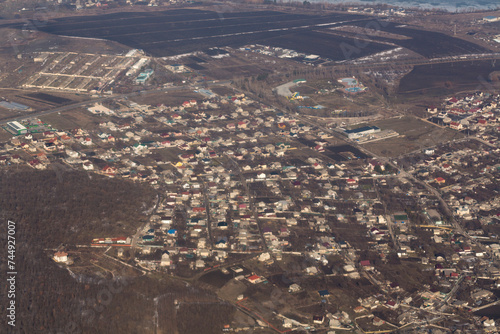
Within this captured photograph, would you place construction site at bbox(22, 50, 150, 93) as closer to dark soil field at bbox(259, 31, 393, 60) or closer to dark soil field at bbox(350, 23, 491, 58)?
dark soil field at bbox(259, 31, 393, 60)

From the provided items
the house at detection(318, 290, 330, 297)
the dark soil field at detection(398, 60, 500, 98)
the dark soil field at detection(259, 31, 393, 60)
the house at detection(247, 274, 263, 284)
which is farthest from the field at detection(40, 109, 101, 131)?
the dark soil field at detection(259, 31, 393, 60)

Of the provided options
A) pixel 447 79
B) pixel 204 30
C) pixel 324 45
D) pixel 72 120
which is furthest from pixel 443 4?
pixel 72 120

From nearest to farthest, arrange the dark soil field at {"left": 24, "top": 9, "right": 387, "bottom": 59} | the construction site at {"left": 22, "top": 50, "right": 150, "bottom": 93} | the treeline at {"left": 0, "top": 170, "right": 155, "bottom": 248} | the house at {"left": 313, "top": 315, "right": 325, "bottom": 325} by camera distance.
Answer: the house at {"left": 313, "top": 315, "right": 325, "bottom": 325} < the treeline at {"left": 0, "top": 170, "right": 155, "bottom": 248} < the construction site at {"left": 22, "top": 50, "right": 150, "bottom": 93} < the dark soil field at {"left": 24, "top": 9, "right": 387, "bottom": 59}

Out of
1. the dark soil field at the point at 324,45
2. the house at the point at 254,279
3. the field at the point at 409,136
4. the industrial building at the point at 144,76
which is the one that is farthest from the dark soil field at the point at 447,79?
the house at the point at 254,279

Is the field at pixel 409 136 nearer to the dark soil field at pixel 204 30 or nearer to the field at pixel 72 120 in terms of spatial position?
the field at pixel 72 120

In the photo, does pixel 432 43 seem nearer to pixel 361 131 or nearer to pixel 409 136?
pixel 409 136

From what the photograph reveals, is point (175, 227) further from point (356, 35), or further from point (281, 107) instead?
point (356, 35)

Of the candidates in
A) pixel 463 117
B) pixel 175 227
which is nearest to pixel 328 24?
pixel 463 117
